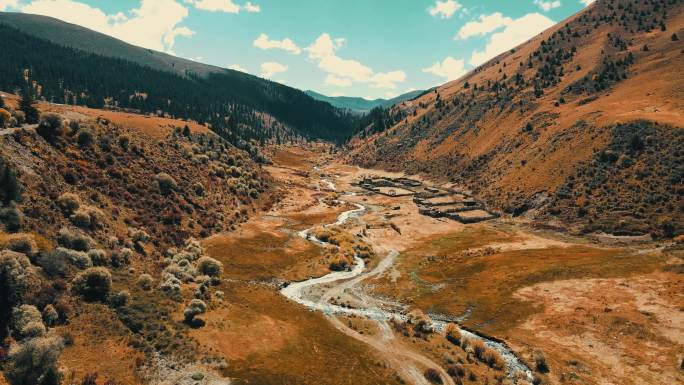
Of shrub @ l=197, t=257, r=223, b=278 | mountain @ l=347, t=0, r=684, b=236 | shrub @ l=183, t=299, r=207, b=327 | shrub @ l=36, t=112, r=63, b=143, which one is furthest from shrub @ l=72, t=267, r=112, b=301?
mountain @ l=347, t=0, r=684, b=236

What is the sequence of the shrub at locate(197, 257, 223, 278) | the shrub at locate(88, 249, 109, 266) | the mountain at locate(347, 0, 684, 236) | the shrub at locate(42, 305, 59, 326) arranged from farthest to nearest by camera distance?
the mountain at locate(347, 0, 684, 236), the shrub at locate(197, 257, 223, 278), the shrub at locate(88, 249, 109, 266), the shrub at locate(42, 305, 59, 326)

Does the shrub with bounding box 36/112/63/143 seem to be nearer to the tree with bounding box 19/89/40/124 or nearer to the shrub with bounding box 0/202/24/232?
the tree with bounding box 19/89/40/124

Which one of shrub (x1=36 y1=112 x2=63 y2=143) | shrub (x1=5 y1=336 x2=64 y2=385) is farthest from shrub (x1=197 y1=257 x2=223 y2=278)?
shrub (x1=36 y1=112 x2=63 y2=143)

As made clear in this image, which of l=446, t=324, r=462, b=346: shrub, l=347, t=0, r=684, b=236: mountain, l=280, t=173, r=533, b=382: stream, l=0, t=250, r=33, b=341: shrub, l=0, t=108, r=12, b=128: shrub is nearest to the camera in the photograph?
l=0, t=250, r=33, b=341: shrub

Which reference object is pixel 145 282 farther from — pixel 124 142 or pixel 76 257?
pixel 124 142

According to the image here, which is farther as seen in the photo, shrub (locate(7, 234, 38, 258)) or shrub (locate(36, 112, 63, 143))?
shrub (locate(36, 112, 63, 143))

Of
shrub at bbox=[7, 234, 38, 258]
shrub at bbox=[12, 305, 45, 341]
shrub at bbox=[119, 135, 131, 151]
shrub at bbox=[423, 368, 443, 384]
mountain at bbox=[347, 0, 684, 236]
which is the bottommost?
shrub at bbox=[423, 368, 443, 384]

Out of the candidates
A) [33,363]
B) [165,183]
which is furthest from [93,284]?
[165,183]

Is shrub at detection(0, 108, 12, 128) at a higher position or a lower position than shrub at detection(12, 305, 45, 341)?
Answer: higher

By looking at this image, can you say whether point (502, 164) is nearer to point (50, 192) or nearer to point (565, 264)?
point (565, 264)
